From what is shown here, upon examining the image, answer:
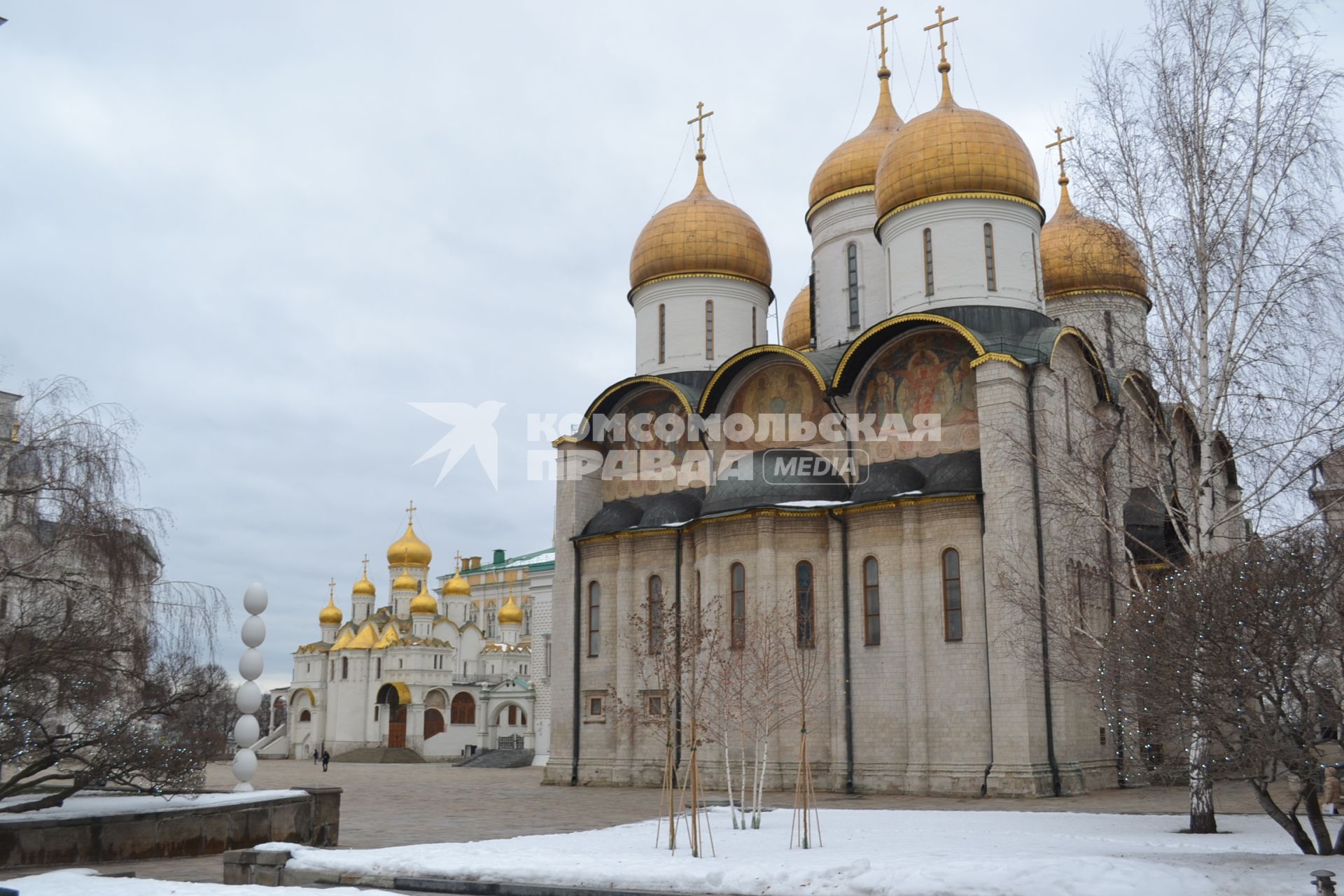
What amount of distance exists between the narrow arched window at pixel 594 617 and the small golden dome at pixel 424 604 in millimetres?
28245

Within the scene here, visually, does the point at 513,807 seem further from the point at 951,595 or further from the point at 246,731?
the point at 951,595

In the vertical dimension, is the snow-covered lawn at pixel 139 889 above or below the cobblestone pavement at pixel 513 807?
above

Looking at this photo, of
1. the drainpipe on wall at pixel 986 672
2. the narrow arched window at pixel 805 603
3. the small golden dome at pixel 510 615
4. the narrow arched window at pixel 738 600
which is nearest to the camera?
the drainpipe on wall at pixel 986 672

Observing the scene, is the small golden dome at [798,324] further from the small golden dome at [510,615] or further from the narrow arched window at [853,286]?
the small golden dome at [510,615]

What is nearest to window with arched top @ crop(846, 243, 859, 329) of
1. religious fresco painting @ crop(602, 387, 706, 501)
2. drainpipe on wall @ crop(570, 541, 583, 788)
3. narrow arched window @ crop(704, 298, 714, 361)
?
narrow arched window @ crop(704, 298, 714, 361)

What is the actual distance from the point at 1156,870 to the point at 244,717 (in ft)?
31.5

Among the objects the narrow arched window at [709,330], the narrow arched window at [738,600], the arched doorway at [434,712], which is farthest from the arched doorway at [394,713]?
the narrow arched window at [738,600]

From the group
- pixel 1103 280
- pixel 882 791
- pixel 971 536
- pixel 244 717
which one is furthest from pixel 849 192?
pixel 244 717

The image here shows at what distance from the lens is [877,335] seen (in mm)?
19828

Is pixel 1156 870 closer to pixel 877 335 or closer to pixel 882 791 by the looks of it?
pixel 882 791

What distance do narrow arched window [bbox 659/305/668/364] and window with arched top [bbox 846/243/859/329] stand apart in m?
3.87

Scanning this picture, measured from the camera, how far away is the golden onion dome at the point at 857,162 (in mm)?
24672

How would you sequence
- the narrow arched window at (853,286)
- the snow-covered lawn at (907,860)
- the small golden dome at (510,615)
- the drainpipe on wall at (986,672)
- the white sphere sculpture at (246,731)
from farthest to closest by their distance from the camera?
the small golden dome at (510,615) < the narrow arched window at (853,286) < the drainpipe on wall at (986,672) < the white sphere sculpture at (246,731) < the snow-covered lawn at (907,860)

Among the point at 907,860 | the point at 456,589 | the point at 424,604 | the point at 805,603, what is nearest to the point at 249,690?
the point at 907,860
